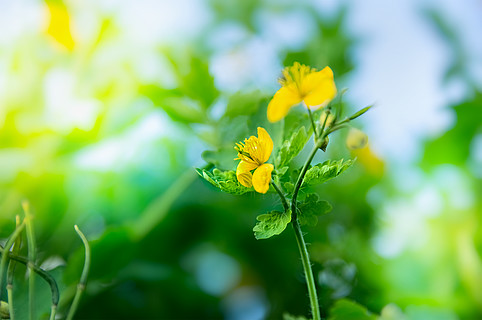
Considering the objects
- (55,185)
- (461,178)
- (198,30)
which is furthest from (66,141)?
(461,178)

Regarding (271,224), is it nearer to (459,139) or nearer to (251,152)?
(251,152)

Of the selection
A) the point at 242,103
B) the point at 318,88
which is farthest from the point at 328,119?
the point at 242,103

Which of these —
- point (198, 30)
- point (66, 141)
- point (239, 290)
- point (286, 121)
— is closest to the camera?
point (286, 121)

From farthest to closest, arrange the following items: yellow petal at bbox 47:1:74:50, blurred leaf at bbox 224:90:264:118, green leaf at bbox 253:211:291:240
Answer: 1. yellow petal at bbox 47:1:74:50
2. blurred leaf at bbox 224:90:264:118
3. green leaf at bbox 253:211:291:240

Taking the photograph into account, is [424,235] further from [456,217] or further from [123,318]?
[123,318]

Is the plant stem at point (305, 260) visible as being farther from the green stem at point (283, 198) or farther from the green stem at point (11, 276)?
the green stem at point (11, 276)

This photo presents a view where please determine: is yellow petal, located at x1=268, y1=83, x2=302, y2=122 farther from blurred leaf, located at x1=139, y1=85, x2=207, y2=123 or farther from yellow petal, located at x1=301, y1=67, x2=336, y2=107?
blurred leaf, located at x1=139, y1=85, x2=207, y2=123

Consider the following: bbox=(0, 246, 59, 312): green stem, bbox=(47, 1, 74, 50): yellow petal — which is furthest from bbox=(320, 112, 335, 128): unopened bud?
bbox=(47, 1, 74, 50): yellow petal
